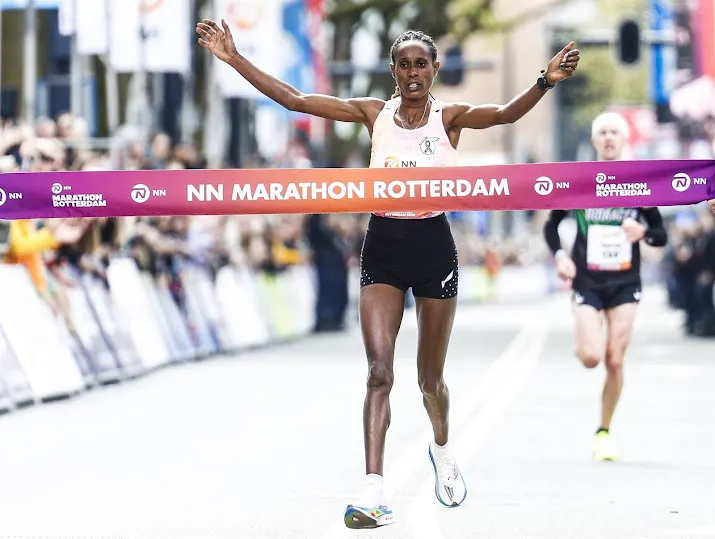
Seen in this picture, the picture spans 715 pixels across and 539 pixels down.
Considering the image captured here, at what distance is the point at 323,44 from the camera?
1608 inches

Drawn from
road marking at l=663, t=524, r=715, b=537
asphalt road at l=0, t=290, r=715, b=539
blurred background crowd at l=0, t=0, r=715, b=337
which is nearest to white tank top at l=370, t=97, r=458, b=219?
asphalt road at l=0, t=290, r=715, b=539

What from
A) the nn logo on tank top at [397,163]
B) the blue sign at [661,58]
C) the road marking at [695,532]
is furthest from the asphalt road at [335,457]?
the blue sign at [661,58]

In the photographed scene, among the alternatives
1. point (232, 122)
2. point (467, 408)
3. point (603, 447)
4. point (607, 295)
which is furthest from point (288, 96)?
point (232, 122)

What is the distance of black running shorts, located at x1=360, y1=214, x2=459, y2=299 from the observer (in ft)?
27.8

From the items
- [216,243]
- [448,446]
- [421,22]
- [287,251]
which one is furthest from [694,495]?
[421,22]

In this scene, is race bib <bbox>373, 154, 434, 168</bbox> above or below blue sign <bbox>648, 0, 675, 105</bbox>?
below

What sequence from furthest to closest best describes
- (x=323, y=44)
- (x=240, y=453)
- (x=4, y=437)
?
(x=323, y=44), (x=4, y=437), (x=240, y=453)

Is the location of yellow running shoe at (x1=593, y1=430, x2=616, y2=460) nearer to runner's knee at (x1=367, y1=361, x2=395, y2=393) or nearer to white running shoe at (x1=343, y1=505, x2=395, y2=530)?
runner's knee at (x1=367, y1=361, x2=395, y2=393)

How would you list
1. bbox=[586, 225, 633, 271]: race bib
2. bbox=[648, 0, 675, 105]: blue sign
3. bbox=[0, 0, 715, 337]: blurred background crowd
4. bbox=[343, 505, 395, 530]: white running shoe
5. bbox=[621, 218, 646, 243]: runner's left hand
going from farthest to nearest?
bbox=[648, 0, 675, 105]: blue sign
bbox=[0, 0, 715, 337]: blurred background crowd
bbox=[586, 225, 633, 271]: race bib
bbox=[621, 218, 646, 243]: runner's left hand
bbox=[343, 505, 395, 530]: white running shoe

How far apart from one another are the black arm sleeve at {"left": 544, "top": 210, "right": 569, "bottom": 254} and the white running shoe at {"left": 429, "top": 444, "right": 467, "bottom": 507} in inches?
115

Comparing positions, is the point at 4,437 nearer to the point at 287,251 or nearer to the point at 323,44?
the point at 287,251

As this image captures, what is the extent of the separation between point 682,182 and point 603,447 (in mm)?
2959

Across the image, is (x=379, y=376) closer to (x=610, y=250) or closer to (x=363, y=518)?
(x=363, y=518)

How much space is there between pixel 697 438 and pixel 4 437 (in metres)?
4.54
